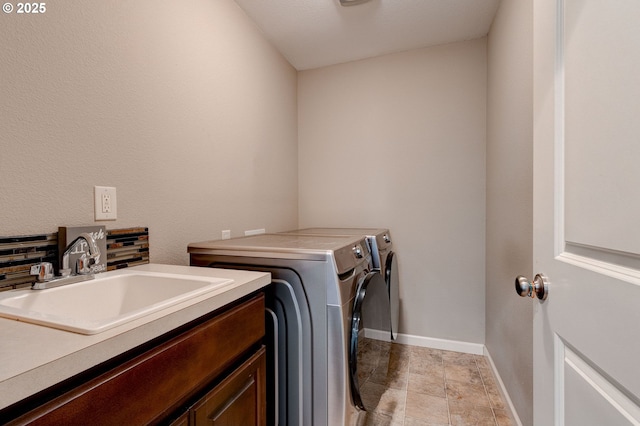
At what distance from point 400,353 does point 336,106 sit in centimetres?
222

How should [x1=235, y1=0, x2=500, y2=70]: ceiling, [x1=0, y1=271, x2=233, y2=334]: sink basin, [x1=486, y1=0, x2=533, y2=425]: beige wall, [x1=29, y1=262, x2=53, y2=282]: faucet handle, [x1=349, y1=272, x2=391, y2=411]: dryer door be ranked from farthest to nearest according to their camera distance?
1. [x1=235, y1=0, x2=500, y2=70]: ceiling
2. [x1=486, y1=0, x2=533, y2=425]: beige wall
3. [x1=349, y1=272, x2=391, y2=411]: dryer door
4. [x1=29, y1=262, x2=53, y2=282]: faucet handle
5. [x1=0, y1=271, x2=233, y2=334]: sink basin

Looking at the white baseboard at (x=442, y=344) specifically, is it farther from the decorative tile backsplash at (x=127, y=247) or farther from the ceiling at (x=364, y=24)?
the ceiling at (x=364, y=24)

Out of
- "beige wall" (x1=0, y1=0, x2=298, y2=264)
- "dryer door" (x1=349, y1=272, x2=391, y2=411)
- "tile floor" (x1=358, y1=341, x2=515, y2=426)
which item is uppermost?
"beige wall" (x1=0, y1=0, x2=298, y2=264)

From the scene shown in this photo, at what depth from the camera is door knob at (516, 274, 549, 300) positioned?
0.74 meters

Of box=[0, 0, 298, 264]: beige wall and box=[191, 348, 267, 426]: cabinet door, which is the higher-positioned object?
box=[0, 0, 298, 264]: beige wall

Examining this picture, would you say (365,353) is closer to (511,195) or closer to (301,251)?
(301,251)

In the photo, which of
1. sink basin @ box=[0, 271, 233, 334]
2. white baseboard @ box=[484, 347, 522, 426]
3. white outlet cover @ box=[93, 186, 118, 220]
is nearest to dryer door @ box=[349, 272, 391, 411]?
sink basin @ box=[0, 271, 233, 334]

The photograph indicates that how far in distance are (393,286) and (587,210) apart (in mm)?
1788

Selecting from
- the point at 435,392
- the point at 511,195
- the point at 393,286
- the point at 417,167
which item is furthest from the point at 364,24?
the point at 435,392

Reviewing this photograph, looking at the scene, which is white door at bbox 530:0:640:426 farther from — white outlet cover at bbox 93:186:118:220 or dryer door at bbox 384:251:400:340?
white outlet cover at bbox 93:186:118:220

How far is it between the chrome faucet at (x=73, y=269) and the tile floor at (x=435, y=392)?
118 cm

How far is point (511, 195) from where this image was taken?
5.25 ft

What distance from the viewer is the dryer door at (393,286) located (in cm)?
208

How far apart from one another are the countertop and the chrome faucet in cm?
26
